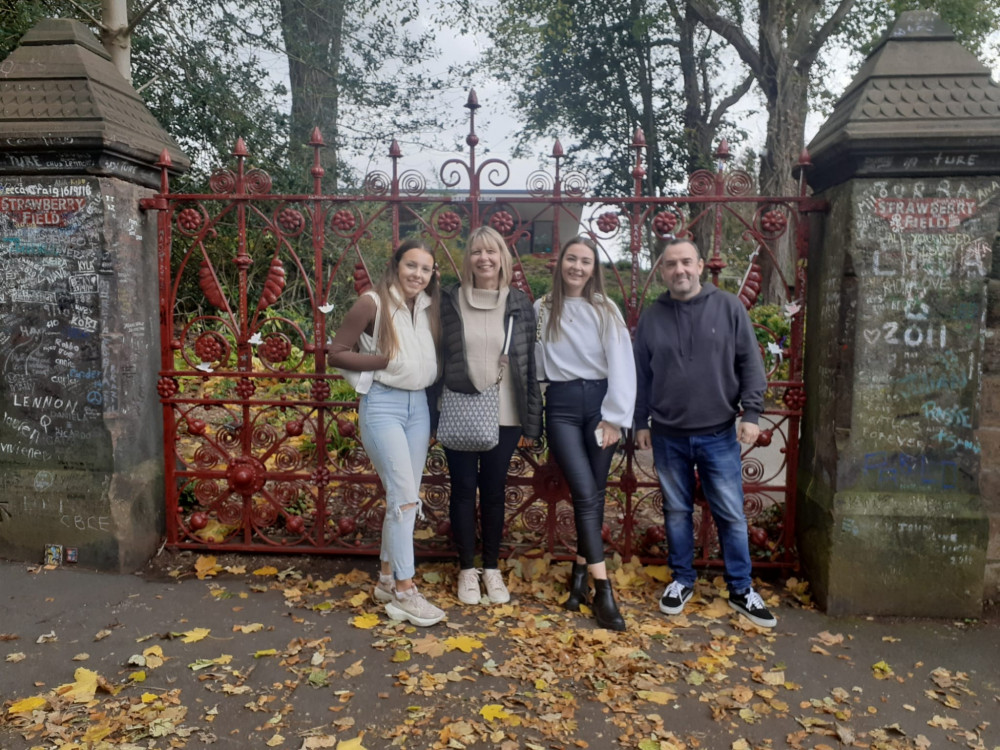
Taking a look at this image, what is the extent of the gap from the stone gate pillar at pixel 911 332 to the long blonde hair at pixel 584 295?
47.6 inches

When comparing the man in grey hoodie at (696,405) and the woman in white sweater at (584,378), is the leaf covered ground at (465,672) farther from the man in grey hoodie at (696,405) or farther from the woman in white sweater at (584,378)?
the woman in white sweater at (584,378)

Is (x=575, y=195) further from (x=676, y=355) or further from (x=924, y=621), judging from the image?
(x=924, y=621)

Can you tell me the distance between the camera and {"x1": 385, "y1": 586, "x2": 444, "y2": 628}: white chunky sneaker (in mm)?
3697

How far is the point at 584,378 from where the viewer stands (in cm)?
382

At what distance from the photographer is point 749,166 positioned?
20422 millimetres

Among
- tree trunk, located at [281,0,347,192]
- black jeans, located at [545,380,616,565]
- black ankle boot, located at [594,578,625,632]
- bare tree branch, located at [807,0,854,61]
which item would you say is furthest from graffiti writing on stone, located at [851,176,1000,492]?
bare tree branch, located at [807,0,854,61]

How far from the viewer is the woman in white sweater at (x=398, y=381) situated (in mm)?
3645

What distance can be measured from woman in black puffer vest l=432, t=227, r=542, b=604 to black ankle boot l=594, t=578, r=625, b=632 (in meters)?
0.49

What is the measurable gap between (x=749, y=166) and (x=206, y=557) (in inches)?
758

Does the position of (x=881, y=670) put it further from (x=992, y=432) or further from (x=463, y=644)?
(x=463, y=644)

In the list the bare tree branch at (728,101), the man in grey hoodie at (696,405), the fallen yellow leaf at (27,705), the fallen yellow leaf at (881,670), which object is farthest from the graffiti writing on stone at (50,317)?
the bare tree branch at (728,101)

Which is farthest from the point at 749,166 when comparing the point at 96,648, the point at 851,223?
the point at 96,648

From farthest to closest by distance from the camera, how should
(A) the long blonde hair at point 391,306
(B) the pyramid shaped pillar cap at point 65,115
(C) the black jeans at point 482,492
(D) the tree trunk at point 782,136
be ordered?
1. (D) the tree trunk at point 782,136
2. (B) the pyramid shaped pillar cap at point 65,115
3. (C) the black jeans at point 482,492
4. (A) the long blonde hair at point 391,306

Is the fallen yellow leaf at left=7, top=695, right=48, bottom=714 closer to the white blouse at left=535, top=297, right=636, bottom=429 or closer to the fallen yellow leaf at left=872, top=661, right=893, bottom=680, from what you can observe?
the white blouse at left=535, top=297, right=636, bottom=429
